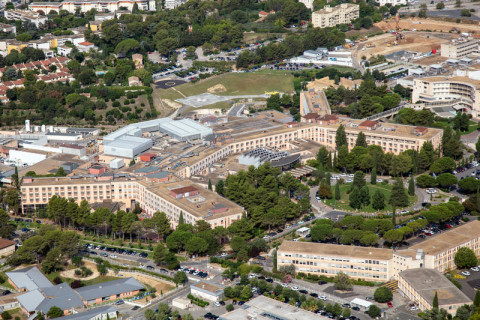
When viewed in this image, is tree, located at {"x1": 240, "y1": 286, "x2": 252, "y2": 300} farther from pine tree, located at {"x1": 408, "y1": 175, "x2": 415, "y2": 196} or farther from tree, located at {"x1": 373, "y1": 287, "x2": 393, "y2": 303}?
pine tree, located at {"x1": 408, "y1": 175, "x2": 415, "y2": 196}

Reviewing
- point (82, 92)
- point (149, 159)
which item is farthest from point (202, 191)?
point (82, 92)

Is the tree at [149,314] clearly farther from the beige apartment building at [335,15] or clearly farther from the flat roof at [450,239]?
the beige apartment building at [335,15]

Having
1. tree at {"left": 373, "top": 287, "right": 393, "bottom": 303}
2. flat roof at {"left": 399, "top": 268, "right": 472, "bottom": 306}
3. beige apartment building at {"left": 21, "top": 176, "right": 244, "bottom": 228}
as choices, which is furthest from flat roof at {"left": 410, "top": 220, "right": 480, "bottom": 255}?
beige apartment building at {"left": 21, "top": 176, "right": 244, "bottom": 228}

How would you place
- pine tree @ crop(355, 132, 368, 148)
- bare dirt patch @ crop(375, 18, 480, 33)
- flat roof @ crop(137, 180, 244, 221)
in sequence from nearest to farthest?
flat roof @ crop(137, 180, 244, 221) < pine tree @ crop(355, 132, 368, 148) < bare dirt patch @ crop(375, 18, 480, 33)

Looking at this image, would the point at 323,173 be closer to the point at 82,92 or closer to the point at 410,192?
the point at 410,192

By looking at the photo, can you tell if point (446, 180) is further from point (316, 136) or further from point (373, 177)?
point (316, 136)
